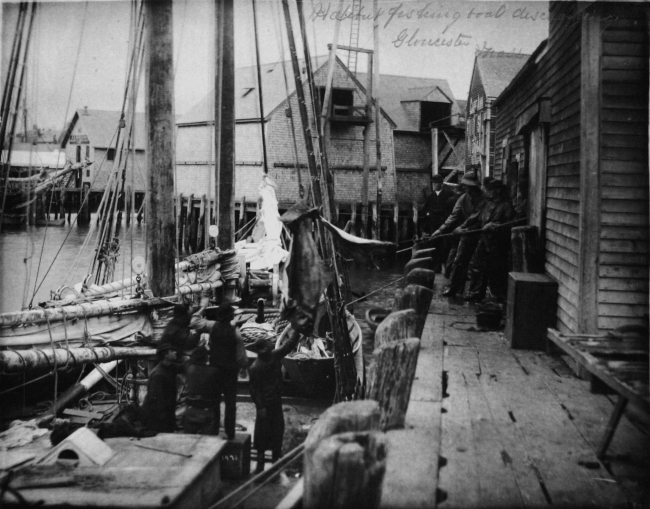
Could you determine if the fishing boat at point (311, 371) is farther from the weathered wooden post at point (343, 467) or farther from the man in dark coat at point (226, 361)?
the weathered wooden post at point (343, 467)

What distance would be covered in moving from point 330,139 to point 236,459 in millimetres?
19450

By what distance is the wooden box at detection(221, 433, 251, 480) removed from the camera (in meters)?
5.57

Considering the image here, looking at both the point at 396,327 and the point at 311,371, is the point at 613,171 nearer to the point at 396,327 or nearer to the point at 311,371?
the point at 396,327

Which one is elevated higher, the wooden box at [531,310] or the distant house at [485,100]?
the distant house at [485,100]

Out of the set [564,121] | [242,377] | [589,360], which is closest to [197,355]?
[242,377]

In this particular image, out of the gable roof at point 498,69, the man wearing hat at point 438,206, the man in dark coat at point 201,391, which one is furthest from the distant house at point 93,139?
the man in dark coat at point 201,391

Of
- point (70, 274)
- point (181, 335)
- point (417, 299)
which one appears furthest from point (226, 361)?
point (70, 274)

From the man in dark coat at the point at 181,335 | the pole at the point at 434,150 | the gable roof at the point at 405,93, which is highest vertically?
the gable roof at the point at 405,93

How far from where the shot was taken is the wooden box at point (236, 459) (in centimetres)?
557

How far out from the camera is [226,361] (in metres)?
5.83

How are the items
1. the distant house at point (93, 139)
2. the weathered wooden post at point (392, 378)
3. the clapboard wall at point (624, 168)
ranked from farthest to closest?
1. the distant house at point (93, 139)
2. the clapboard wall at point (624, 168)
3. the weathered wooden post at point (392, 378)

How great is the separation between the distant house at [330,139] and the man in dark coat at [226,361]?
17.7 metres

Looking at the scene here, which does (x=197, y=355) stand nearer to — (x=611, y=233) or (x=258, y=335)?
(x=258, y=335)

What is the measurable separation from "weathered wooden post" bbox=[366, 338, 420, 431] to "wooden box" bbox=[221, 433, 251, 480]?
6.41ft
